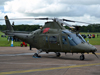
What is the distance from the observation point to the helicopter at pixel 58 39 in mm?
13758

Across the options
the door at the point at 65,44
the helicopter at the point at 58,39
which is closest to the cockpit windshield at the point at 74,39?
the helicopter at the point at 58,39

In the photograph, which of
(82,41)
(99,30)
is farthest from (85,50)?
(99,30)

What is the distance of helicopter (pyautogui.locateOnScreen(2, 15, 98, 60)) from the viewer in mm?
13758

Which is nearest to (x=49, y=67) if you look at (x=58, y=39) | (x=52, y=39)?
(x=58, y=39)

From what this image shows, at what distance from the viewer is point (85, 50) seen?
1345 centimetres

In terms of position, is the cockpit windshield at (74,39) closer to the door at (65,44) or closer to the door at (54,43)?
the door at (65,44)

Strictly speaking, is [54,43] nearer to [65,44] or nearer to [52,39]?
[52,39]

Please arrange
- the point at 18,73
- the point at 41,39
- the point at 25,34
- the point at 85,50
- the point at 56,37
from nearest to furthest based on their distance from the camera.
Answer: the point at 18,73 < the point at 85,50 < the point at 56,37 < the point at 41,39 < the point at 25,34

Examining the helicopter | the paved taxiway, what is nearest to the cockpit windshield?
the helicopter

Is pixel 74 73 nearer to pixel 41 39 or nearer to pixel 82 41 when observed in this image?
pixel 82 41

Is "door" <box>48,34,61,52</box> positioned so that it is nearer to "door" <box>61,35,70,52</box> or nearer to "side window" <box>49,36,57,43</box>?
"side window" <box>49,36,57,43</box>

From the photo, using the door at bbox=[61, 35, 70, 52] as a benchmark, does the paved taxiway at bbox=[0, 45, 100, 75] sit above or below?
below

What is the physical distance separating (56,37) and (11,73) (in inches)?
272

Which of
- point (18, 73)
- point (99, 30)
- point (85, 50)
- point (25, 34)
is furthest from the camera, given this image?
point (99, 30)
